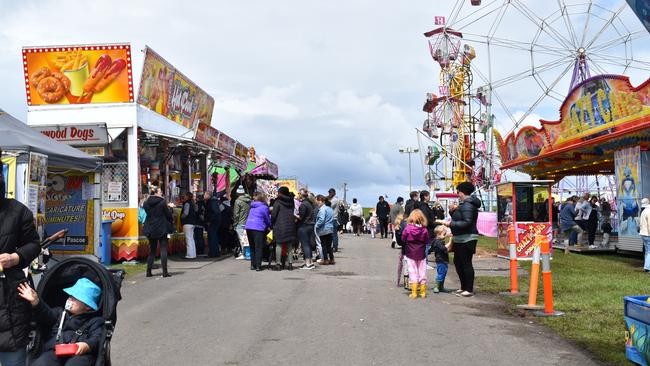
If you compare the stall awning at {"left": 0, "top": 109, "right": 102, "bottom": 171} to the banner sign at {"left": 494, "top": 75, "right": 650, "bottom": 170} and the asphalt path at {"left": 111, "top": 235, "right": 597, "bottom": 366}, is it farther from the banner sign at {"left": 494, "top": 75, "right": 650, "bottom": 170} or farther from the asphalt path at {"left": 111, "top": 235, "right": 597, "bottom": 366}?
the banner sign at {"left": 494, "top": 75, "right": 650, "bottom": 170}

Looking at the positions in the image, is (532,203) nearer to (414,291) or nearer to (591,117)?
(591,117)

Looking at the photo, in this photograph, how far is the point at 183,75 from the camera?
71.0 feet

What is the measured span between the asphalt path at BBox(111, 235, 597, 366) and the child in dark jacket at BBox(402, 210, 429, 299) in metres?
0.32

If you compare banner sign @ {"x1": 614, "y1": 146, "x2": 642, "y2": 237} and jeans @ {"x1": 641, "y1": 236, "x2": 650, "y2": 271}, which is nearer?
jeans @ {"x1": 641, "y1": 236, "x2": 650, "y2": 271}

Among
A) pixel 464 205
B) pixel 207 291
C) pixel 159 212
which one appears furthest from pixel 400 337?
pixel 159 212

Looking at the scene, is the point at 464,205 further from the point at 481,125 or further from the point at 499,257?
the point at 481,125

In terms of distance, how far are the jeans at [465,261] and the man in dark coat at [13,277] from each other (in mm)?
7564

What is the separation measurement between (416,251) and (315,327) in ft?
10.2

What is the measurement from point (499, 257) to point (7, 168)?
13352 mm

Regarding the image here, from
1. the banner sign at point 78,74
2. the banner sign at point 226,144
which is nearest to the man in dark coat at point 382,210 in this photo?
the banner sign at point 226,144

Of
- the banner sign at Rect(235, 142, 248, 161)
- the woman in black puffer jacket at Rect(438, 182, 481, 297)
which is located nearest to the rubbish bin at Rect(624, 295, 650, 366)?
the woman in black puffer jacket at Rect(438, 182, 481, 297)

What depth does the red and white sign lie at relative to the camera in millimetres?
14797

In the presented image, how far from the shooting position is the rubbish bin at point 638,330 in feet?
18.3

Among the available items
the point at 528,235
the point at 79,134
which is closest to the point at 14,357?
the point at 79,134
